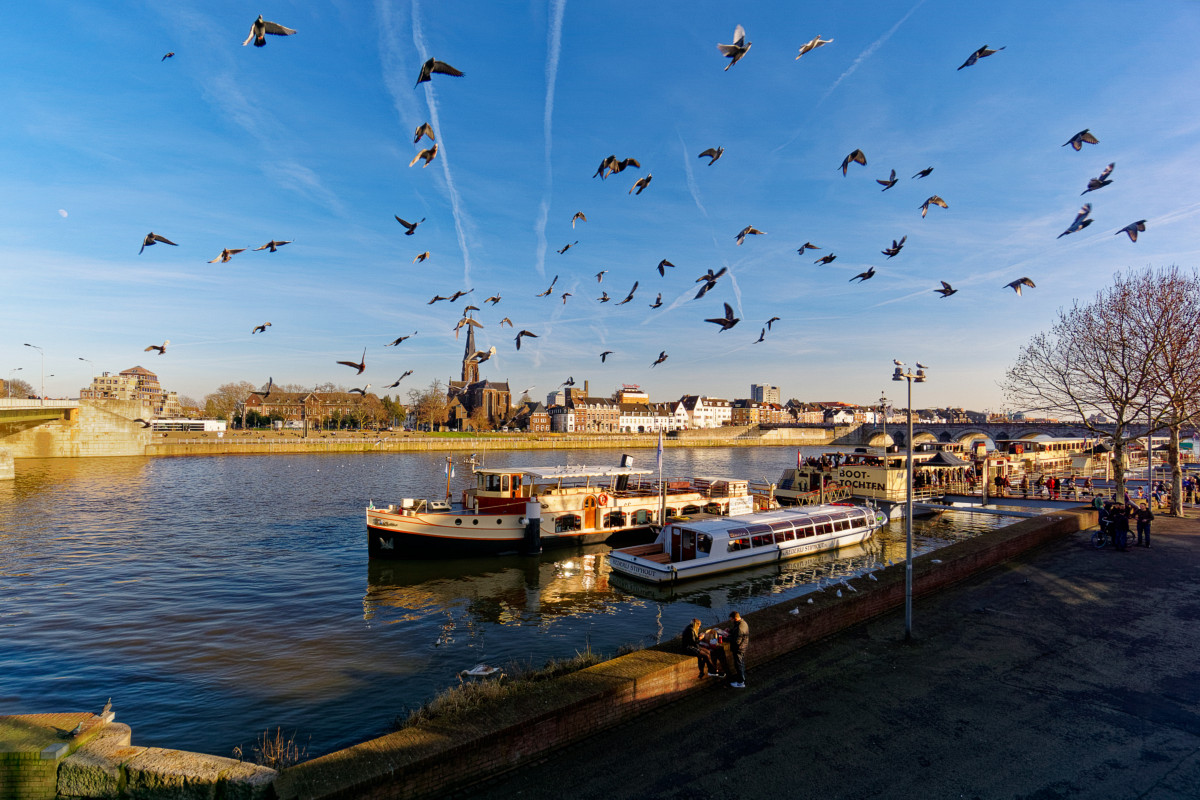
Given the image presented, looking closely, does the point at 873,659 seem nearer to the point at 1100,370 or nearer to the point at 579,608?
the point at 579,608

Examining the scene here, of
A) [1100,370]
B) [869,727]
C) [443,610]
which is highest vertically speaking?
[1100,370]

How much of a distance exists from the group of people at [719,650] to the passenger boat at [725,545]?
14.2 m

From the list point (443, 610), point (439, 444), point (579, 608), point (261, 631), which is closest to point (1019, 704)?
point (579, 608)

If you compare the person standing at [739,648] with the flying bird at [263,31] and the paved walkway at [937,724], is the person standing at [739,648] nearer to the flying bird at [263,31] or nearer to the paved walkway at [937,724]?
the paved walkway at [937,724]

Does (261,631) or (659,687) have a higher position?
(659,687)

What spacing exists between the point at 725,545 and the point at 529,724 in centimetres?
2026

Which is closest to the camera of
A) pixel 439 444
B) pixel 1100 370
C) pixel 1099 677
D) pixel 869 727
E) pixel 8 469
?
pixel 869 727

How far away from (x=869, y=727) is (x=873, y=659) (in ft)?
10.8

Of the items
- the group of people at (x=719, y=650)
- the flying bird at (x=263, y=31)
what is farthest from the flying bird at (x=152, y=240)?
the group of people at (x=719, y=650)

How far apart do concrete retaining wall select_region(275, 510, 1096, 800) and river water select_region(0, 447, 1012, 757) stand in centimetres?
542

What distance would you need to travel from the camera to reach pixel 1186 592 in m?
18.5

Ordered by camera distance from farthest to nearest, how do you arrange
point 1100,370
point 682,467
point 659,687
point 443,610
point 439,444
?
point 439,444, point 682,467, point 1100,370, point 443,610, point 659,687

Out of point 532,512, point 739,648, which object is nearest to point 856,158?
point 739,648

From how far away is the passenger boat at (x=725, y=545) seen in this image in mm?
26906
